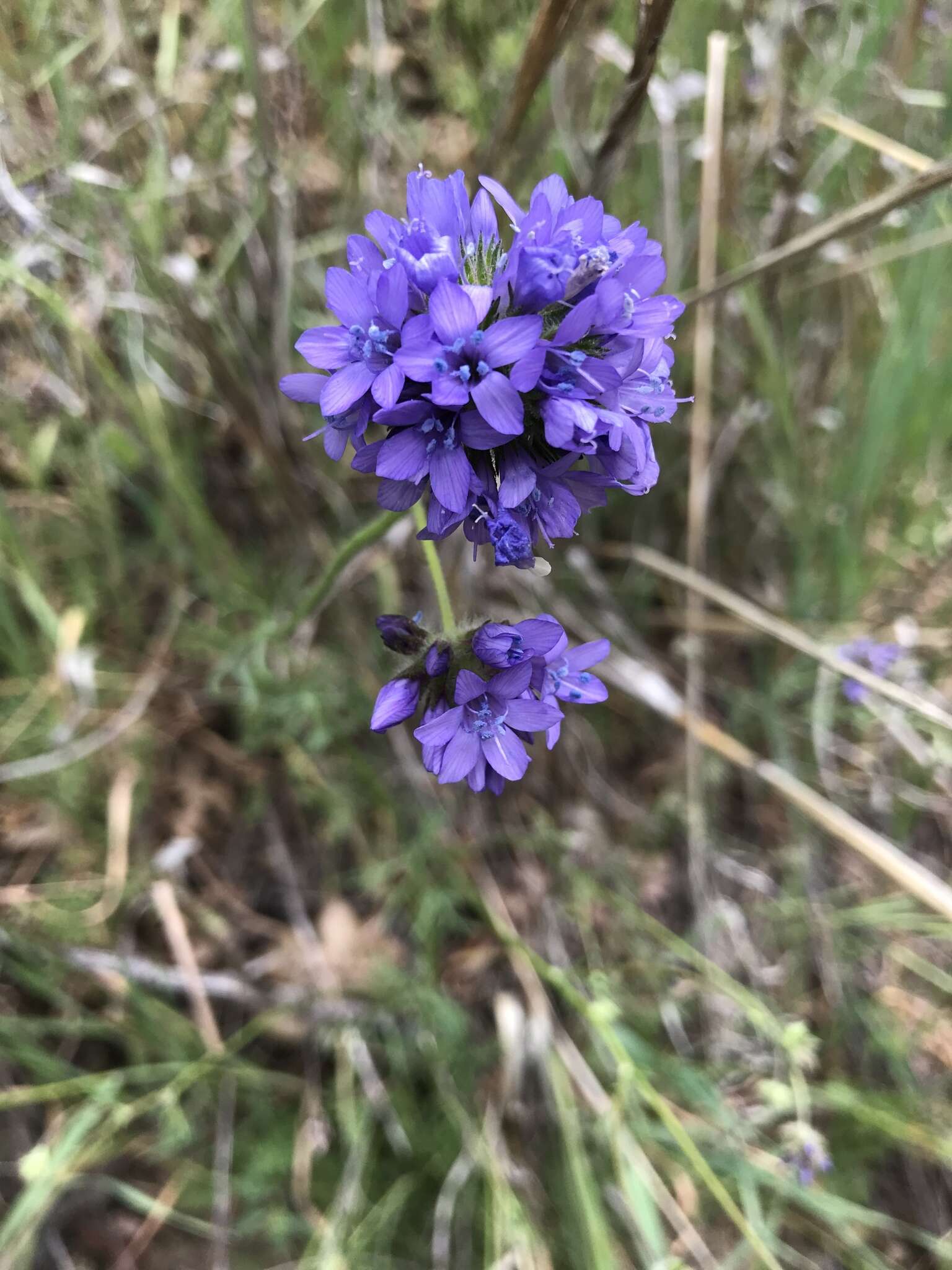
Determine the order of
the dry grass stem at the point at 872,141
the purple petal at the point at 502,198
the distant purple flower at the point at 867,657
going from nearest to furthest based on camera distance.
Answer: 1. the purple petal at the point at 502,198
2. the dry grass stem at the point at 872,141
3. the distant purple flower at the point at 867,657

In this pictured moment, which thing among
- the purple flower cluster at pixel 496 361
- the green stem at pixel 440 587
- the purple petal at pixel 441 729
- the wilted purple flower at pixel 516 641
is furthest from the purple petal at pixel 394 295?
the purple petal at pixel 441 729

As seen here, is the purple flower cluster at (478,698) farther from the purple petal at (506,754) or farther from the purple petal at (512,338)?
the purple petal at (512,338)

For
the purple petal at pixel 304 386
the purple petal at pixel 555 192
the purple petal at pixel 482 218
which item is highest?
the purple petal at pixel 555 192

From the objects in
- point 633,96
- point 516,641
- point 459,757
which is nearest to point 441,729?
point 459,757

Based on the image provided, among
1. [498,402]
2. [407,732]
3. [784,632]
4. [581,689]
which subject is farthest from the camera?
[407,732]

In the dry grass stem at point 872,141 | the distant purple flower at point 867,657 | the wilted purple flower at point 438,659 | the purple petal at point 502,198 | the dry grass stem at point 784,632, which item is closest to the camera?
the purple petal at point 502,198

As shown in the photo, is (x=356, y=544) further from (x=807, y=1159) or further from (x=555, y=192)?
(x=807, y=1159)

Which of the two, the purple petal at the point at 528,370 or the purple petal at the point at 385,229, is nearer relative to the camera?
the purple petal at the point at 528,370
